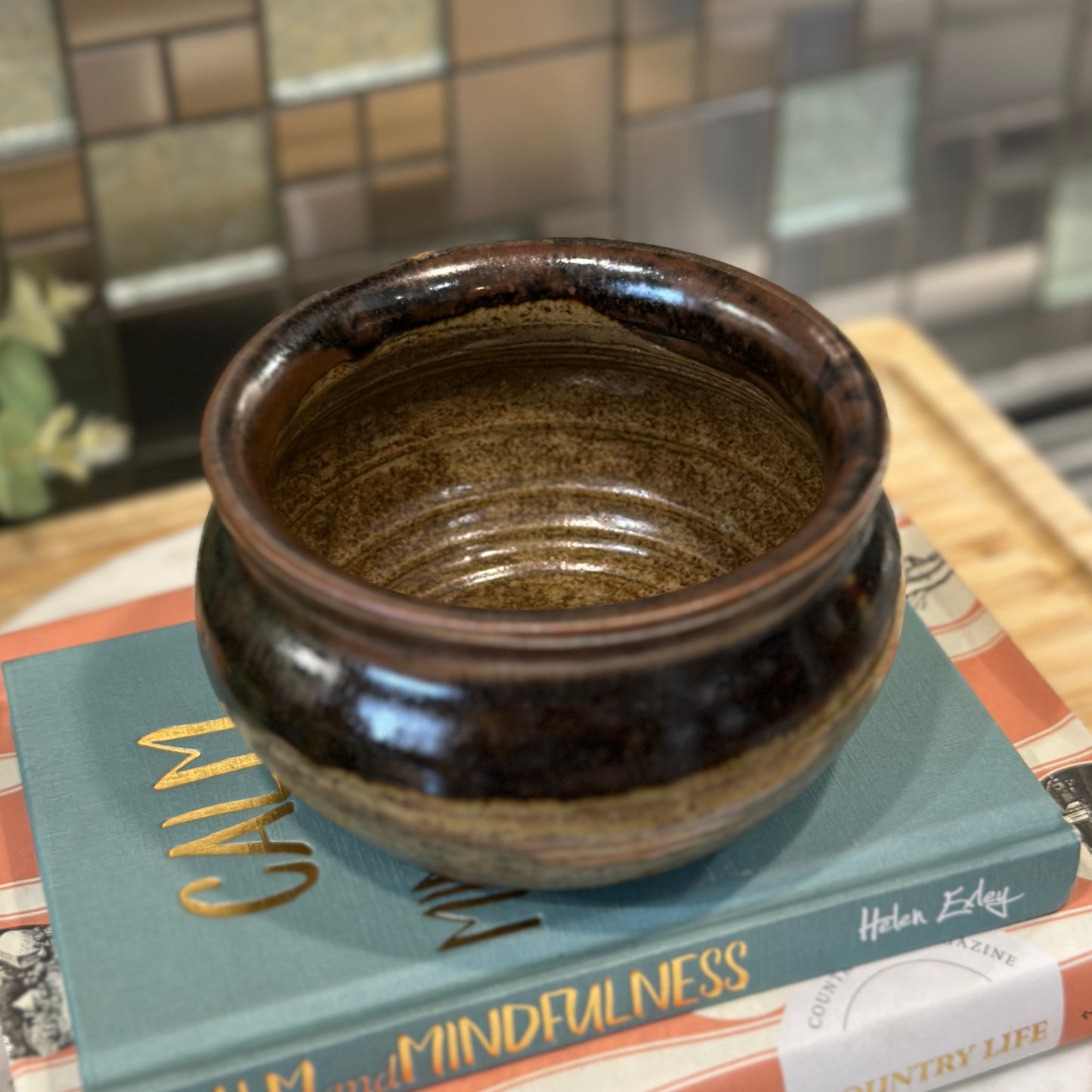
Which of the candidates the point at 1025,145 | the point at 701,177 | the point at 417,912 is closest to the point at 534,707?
the point at 417,912

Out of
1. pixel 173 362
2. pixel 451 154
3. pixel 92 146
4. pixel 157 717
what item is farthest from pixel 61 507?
pixel 157 717

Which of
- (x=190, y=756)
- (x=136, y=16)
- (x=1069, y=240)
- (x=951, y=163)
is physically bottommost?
(x=1069, y=240)

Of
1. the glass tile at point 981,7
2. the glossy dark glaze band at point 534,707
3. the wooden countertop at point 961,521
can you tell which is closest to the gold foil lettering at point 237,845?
the glossy dark glaze band at point 534,707

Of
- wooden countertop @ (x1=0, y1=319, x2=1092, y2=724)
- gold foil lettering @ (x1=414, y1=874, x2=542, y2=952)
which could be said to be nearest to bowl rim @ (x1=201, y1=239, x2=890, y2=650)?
gold foil lettering @ (x1=414, y1=874, x2=542, y2=952)

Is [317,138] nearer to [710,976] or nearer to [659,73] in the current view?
[659,73]

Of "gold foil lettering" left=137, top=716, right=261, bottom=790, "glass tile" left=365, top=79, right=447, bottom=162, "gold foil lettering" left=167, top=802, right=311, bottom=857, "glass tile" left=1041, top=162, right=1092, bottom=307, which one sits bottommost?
"glass tile" left=1041, top=162, right=1092, bottom=307

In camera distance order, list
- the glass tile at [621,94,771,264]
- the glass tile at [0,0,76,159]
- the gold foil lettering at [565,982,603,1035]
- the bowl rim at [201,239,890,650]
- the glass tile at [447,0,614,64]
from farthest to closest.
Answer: the glass tile at [621,94,771,264], the glass tile at [447,0,614,64], the glass tile at [0,0,76,159], the gold foil lettering at [565,982,603,1035], the bowl rim at [201,239,890,650]

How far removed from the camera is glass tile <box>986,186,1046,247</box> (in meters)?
1.56

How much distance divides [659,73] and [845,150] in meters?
0.23

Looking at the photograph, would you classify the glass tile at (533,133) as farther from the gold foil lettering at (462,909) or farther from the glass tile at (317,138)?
the gold foil lettering at (462,909)

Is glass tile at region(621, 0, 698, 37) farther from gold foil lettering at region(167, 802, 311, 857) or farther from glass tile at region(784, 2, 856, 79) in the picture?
gold foil lettering at region(167, 802, 311, 857)

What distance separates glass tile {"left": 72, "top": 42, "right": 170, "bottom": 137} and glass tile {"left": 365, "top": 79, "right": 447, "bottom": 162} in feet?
0.55

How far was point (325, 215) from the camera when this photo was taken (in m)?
1.31

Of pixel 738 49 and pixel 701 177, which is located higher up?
pixel 738 49
